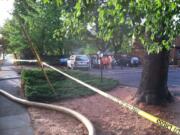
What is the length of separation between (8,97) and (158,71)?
16.8 feet

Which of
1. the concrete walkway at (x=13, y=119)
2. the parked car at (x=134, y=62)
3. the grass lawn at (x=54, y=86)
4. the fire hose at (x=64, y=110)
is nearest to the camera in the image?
the fire hose at (x=64, y=110)

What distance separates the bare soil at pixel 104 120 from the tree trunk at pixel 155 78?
0.35 meters

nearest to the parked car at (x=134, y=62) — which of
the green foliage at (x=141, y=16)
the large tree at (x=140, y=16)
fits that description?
the large tree at (x=140, y=16)

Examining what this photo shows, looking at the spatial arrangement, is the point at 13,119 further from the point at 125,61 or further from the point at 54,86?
the point at 125,61

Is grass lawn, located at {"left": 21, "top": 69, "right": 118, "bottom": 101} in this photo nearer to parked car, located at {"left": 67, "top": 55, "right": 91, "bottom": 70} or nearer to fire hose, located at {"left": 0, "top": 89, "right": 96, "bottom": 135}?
fire hose, located at {"left": 0, "top": 89, "right": 96, "bottom": 135}

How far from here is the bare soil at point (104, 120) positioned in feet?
22.2

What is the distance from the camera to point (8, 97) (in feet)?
34.8

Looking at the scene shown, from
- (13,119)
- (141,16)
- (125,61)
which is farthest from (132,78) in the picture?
(125,61)

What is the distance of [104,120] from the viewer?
7.48 metres

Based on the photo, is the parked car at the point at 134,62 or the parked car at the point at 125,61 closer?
the parked car at the point at 125,61

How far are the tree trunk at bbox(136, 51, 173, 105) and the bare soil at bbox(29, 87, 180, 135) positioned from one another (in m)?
0.35

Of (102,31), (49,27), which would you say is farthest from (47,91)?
(49,27)

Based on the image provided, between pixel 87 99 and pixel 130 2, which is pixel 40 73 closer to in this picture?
pixel 87 99

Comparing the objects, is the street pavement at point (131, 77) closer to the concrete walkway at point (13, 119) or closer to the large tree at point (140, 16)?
the concrete walkway at point (13, 119)
